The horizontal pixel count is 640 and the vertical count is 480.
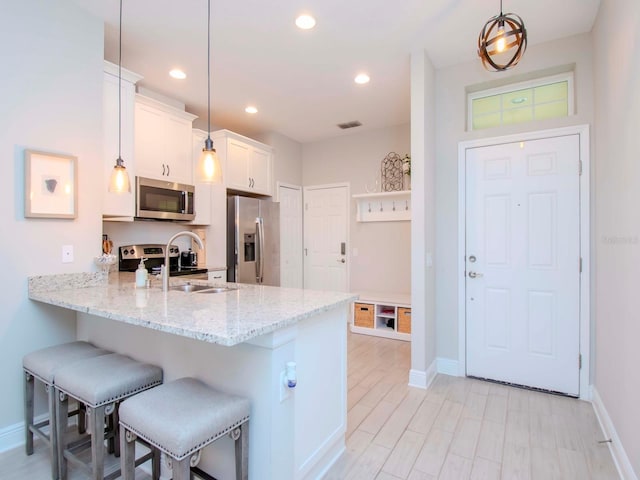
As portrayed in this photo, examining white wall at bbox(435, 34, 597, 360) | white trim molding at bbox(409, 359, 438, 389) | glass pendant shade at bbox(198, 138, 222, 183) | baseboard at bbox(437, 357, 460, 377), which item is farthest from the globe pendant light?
baseboard at bbox(437, 357, 460, 377)

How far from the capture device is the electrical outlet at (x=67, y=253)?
2.28 m

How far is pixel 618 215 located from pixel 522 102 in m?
1.46

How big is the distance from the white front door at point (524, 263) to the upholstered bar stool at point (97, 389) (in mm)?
2676

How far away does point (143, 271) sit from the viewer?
2295mm

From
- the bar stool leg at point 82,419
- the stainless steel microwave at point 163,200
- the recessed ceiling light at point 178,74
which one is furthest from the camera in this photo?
the stainless steel microwave at point 163,200

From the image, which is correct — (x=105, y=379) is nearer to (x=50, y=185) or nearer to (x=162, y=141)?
(x=50, y=185)

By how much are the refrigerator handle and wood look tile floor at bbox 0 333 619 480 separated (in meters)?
2.03

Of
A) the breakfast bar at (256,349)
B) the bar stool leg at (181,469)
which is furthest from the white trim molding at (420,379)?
the bar stool leg at (181,469)

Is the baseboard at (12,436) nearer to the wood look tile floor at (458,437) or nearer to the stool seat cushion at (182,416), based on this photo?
the wood look tile floor at (458,437)

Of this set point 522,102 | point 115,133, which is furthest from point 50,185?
point 522,102

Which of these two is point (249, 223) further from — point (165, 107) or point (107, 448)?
point (107, 448)

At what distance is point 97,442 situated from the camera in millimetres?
1498

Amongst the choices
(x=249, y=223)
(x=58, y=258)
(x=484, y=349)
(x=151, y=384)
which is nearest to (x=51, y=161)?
(x=58, y=258)

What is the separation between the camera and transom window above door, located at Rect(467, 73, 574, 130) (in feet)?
9.37
